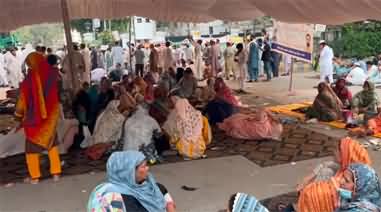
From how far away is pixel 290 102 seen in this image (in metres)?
10.3

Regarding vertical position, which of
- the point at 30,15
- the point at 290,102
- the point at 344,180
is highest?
the point at 30,15

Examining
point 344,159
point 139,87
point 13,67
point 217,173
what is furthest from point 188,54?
point 344,159

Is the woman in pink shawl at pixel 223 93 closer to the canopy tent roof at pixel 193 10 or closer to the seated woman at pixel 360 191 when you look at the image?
the canopy tent roof at pixel 193 10

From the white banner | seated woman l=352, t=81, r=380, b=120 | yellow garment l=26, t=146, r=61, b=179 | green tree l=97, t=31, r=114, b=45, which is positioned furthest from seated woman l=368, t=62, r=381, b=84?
green tree l=97, t=31, r=114, b=45

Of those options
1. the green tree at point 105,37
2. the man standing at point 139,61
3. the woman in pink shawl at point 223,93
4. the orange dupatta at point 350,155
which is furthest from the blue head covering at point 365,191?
the green tree at point 105,37

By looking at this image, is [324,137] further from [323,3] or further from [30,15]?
[30,15]

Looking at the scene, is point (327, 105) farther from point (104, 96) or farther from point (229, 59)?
point (229, 59)

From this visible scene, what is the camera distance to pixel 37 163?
195 inches

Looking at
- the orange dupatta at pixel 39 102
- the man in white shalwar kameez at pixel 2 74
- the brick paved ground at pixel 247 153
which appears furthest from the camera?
the man in white shalwar kameez at pixel 2 74

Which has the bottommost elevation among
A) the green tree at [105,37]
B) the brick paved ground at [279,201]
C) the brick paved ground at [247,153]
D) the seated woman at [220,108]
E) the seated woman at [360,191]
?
the brick paved ground at [247,153]

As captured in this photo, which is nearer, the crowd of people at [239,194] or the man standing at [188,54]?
the crowd of people at [239,194]

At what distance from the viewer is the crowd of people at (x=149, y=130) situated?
8.43ft

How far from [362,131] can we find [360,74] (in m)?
6.06

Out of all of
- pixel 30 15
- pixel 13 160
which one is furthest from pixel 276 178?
pixel 30 15
